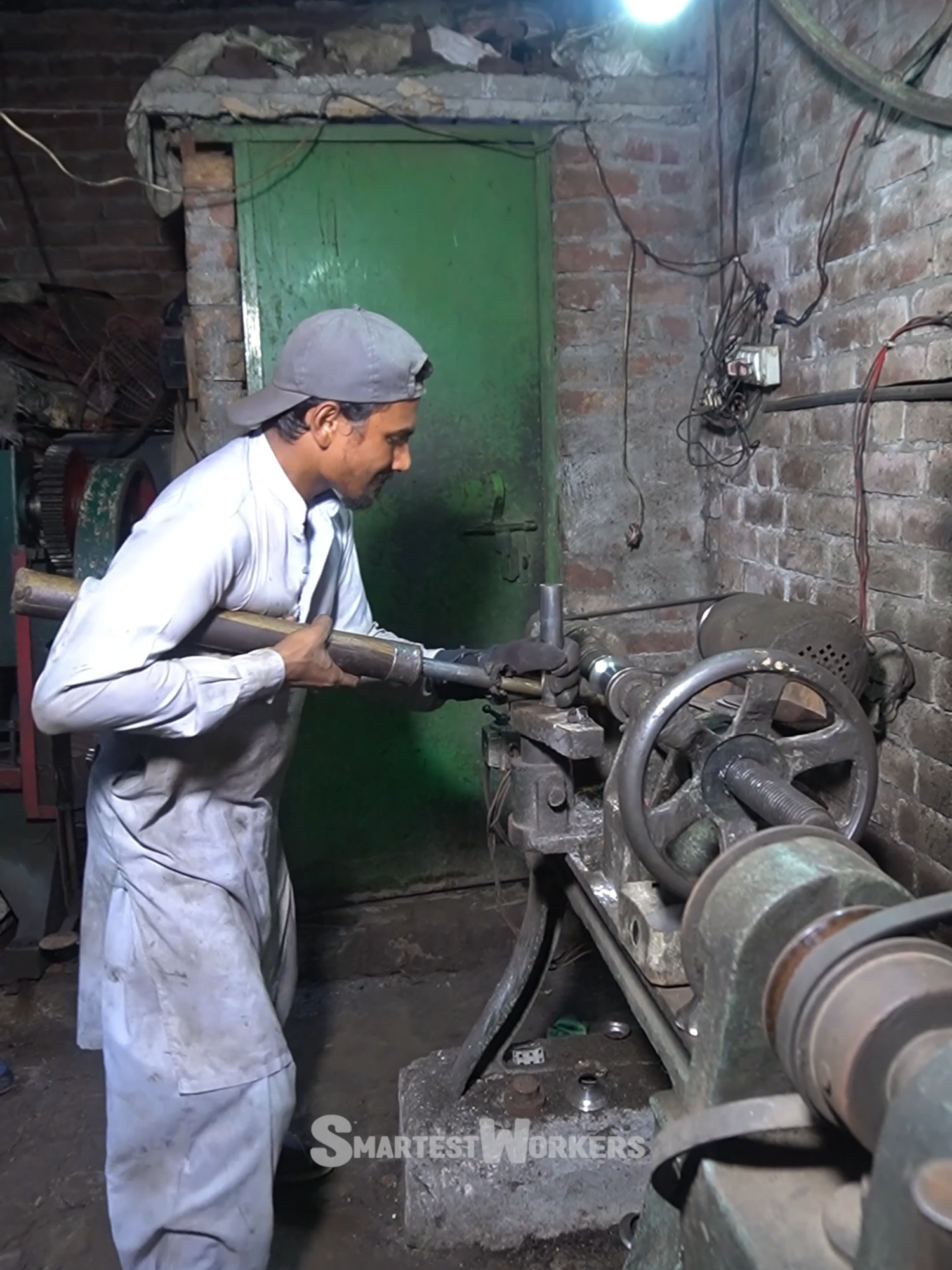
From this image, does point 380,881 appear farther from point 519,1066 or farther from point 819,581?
point 819,581

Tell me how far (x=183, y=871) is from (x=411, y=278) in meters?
1.75

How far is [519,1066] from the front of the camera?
2.06 meters

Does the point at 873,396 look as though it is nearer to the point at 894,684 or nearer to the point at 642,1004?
the point at 894,684

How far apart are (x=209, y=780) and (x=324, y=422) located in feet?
2.14

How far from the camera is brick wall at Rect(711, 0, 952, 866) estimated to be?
69.2 inches

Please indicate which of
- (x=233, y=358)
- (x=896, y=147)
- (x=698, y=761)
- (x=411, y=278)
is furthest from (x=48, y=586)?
(x=896, y=147)

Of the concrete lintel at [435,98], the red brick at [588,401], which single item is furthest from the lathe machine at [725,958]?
the concrete lintel at [435,98]

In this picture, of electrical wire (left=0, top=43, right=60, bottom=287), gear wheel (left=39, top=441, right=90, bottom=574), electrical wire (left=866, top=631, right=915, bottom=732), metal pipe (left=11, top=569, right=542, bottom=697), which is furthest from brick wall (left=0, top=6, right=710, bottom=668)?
metal pipe (left=11, top=569, right=542, bottom=697)

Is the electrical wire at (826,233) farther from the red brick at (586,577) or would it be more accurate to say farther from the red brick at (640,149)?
the red brick at (586,577)

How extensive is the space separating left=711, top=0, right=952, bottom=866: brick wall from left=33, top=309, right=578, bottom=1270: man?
725 mm

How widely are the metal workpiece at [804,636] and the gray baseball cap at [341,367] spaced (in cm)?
77

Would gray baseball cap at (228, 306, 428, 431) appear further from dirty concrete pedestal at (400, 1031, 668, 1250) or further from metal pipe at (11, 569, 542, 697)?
dirty concrete pedestal at (400, 1031, 668, 1250)

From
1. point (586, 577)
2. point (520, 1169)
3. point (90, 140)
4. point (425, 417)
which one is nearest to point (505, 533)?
point (586, 577)

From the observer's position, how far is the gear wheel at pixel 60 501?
8.27 ft
